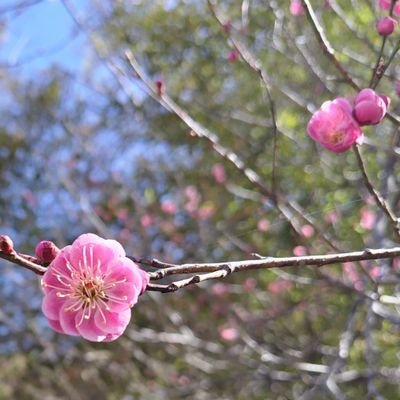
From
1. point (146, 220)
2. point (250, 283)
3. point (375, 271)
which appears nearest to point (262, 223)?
point (250, 283)

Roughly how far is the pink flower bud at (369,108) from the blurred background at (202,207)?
84 centimetres

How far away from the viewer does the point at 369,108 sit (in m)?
0.98

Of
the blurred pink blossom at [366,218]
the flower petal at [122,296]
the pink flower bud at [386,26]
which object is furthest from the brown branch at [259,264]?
the blurred pink blossom at [366,218]

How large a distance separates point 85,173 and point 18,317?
942 mm

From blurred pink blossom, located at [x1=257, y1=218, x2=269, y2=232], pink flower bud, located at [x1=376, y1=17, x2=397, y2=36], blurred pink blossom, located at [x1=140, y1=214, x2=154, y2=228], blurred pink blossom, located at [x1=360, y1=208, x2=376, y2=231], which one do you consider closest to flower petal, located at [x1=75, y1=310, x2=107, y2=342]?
pink flower bud, located at [x1=376, y1=17, x2=397, y2=36]

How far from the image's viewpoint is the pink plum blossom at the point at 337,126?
101cm

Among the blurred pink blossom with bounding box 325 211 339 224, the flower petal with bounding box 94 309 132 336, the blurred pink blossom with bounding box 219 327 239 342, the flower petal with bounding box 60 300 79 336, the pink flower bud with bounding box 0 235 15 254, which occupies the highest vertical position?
the pink flower bud with bounding box 0 235 15 254

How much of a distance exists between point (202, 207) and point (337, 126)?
3.03 m

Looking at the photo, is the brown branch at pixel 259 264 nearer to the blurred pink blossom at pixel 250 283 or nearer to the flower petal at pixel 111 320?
the flower petal at pixel 111 320

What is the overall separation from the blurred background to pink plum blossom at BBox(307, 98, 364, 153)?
0.81m

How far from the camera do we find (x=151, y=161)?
15.5 ft

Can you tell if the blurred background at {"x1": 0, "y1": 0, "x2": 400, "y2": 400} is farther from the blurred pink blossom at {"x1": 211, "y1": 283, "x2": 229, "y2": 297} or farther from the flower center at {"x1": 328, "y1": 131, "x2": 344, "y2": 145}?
the flower center at {"x1": 328, "y1": 131, "x2": 344, "y2": 145}

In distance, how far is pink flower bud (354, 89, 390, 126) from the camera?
98 cm

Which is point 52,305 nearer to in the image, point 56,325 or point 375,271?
point 56,325
